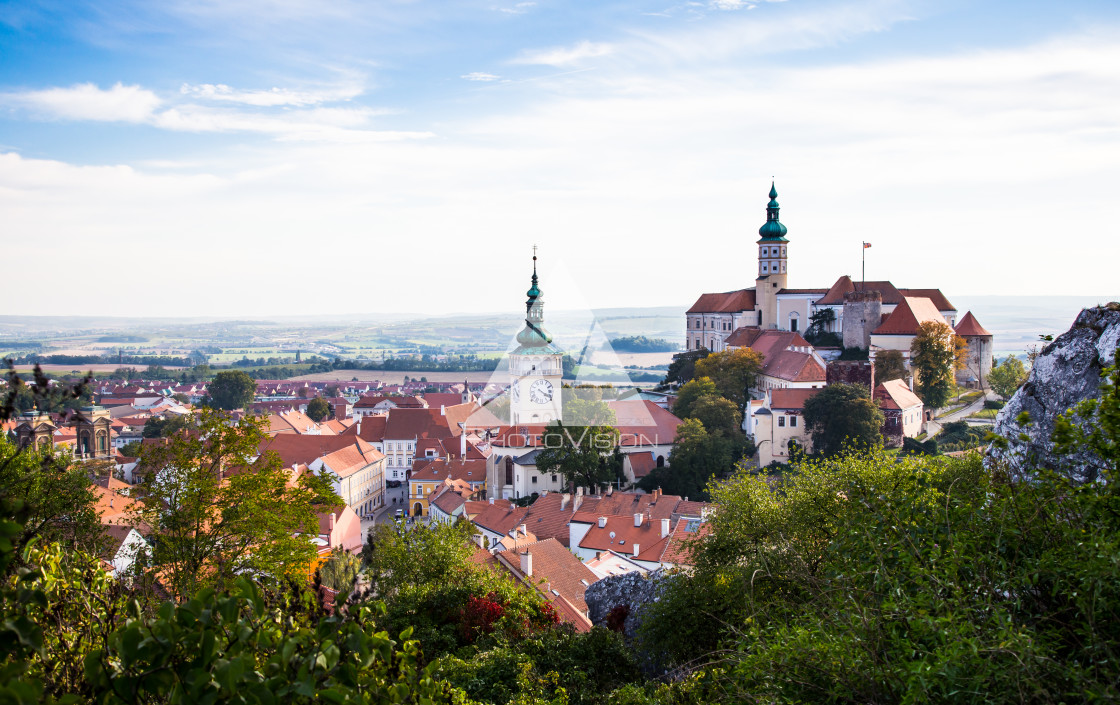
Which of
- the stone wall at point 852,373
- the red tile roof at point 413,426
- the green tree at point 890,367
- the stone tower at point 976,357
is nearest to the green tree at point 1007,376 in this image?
the stone tower at point 976,357

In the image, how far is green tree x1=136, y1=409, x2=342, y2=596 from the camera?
1027 centimetres

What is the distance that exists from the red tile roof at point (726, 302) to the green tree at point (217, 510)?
46.3m

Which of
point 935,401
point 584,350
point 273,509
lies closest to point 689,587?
point 273,509

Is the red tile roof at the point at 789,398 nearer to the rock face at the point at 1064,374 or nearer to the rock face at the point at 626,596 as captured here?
the rock face at the point at 626,596

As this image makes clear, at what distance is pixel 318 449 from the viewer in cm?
4566

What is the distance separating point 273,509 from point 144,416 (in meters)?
72.7

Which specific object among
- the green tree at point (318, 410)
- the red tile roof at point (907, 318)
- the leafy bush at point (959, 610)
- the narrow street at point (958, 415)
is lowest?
the green tree at point (318, 410)

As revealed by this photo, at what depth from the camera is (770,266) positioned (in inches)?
2115

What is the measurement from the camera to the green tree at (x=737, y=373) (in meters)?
43.5

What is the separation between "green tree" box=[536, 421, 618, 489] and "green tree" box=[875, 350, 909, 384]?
14.3m

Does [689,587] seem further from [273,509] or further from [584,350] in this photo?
[584,350]

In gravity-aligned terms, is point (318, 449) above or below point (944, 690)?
below

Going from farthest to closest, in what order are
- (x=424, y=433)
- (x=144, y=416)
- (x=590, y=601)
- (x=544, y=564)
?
(x=144, y=416)
(x=424, y=433)
(x=544, y=564)
(x=590, y=601)

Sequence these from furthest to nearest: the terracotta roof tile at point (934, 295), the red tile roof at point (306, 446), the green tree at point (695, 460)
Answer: the terracotta roof tile at point (934, 295), the red tile roof at point (306, 446), the green tree at point (695, 460)
